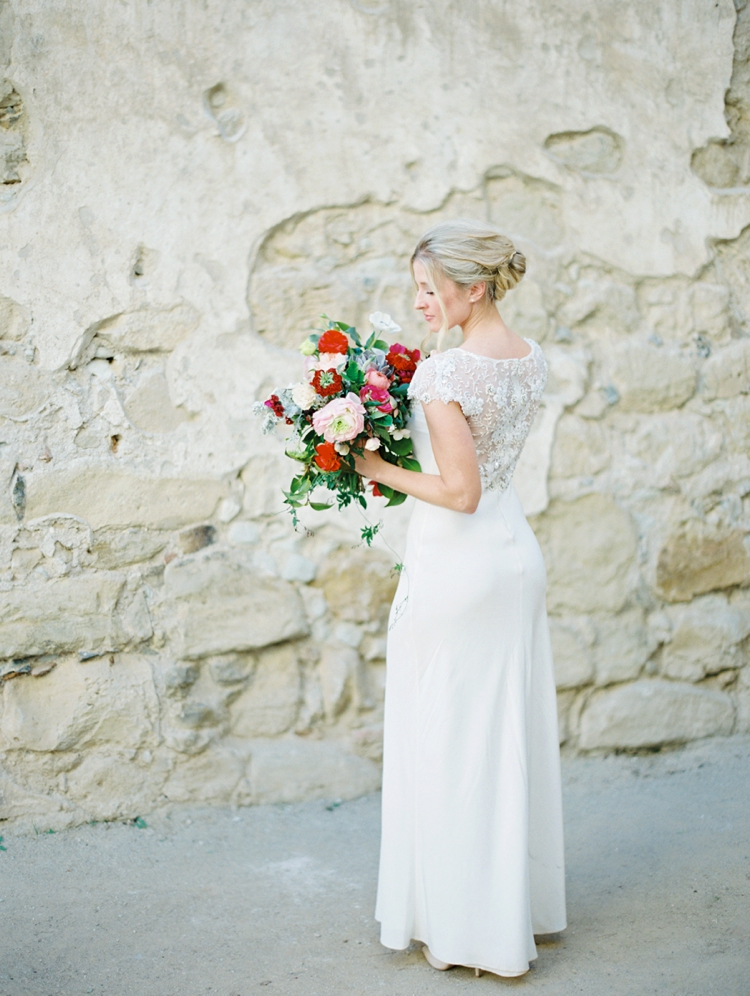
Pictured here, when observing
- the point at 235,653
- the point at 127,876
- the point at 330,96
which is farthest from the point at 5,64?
the point at 127,876

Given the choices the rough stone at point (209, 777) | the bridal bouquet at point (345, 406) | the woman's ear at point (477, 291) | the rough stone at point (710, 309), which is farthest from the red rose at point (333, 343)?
the rough stone at point (710, 309)

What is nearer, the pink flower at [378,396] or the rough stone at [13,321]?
the pink flower at [378,396]

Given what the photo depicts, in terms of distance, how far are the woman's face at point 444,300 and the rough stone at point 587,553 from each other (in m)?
1.52

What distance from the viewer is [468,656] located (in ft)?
8.23

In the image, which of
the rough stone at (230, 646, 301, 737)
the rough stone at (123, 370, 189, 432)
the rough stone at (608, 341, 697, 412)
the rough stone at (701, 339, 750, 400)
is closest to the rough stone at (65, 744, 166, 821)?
the rough stone at (230, 646, 301, 737)

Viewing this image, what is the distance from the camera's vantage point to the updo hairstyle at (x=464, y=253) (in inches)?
95.3

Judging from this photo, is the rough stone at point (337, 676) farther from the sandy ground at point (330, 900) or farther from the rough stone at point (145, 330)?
the rough stone at point (145, 330)

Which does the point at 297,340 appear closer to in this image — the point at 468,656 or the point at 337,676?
the point at 337,676

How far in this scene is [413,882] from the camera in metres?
2.58

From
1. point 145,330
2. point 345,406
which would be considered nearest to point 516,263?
point 345,406

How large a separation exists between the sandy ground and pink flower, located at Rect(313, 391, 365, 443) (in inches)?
57.7

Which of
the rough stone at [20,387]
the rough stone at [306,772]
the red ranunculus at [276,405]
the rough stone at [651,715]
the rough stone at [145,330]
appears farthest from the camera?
the rough stone at [651,715]

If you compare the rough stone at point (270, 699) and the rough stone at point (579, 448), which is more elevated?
the rough stone at point (579, 448)

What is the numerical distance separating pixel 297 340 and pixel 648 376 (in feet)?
4.79
